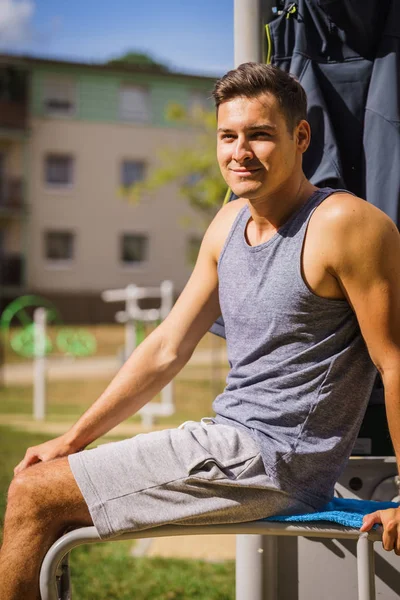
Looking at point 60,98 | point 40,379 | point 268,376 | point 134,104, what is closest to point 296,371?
point 268,376

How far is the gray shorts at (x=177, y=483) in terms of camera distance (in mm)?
1854

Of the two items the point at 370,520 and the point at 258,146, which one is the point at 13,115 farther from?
the point at 370,520

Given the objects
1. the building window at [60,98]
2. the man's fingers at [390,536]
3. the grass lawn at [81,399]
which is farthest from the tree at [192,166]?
the man's fingers at [390,536]

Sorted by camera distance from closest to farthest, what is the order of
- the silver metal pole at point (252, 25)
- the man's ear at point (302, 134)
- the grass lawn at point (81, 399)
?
the man's ear at point (302, 134)
the silver metal pole at point (252, 25)
the grass lawn at point (81, 399)

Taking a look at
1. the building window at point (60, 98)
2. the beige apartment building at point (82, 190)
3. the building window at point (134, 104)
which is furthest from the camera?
the building window at point (134, 104)

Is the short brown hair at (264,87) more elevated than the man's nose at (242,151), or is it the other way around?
the short brown hair at (264,87)

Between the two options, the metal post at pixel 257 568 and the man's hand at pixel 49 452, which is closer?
the man's hand at pixel 49 452

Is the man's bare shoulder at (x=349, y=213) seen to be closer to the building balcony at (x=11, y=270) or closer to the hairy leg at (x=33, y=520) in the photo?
the hairy leg at (x=33, y=520)

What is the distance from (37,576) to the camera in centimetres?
180

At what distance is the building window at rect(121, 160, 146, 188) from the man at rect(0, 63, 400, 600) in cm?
2830

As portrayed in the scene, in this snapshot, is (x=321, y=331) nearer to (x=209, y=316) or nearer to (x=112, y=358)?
(x=209, y=316)

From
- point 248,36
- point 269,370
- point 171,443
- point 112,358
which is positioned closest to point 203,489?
point 171,443

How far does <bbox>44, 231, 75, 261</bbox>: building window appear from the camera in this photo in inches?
1157

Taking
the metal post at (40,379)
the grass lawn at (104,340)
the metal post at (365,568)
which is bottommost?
the grass lawn at (104,340)
